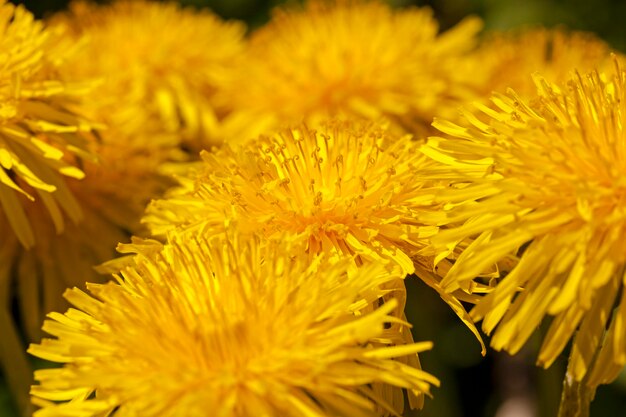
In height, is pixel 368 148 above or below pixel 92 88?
below

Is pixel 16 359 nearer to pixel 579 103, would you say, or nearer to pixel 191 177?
pixel 191 177

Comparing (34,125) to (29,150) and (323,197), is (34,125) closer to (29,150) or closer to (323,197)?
(29,150)

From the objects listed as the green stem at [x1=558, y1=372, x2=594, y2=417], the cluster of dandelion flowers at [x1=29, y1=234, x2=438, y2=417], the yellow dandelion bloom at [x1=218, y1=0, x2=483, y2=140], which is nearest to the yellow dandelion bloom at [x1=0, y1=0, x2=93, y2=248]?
the cluster of dandelion flowers at [x1=29, y1=234, x2=438, y2=417]

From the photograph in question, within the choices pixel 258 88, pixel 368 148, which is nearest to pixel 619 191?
pixel 368 148

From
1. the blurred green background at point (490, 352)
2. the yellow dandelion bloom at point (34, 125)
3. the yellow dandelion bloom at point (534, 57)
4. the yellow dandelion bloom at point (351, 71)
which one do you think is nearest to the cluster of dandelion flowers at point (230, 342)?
the yellow dandelion bloom at point (34, 125)

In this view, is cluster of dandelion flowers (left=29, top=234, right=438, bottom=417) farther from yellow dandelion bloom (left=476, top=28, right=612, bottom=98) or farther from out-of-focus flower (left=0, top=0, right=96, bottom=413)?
yellow dandelion bloom (left=476, top=28, right=612, bottom=98)

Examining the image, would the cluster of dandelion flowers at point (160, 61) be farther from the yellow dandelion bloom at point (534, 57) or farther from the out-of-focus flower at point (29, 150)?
the yellow dandelion bloom at point (534, 57)
